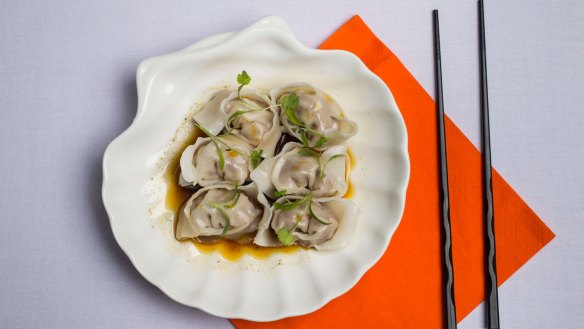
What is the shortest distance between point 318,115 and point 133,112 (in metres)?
0.87

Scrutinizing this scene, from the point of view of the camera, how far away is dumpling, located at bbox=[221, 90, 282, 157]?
7.50 ft

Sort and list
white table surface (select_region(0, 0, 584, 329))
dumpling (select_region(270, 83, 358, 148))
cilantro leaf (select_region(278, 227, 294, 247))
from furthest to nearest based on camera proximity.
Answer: white table surface (select_region(0, 0, 584, 329))
dumpling (select_region(270, 83, 358, 148))
cilantro leaf (select_region(278, 227, 294, 247))

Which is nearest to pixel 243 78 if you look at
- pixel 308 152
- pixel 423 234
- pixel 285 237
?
pixel 308 152

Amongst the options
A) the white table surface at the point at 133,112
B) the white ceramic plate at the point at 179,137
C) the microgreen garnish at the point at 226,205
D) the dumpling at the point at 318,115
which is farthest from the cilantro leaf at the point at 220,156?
the white table surface at the point at 133,112

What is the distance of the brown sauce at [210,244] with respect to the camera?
7.56 ft

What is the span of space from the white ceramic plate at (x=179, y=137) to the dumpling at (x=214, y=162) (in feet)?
0.34

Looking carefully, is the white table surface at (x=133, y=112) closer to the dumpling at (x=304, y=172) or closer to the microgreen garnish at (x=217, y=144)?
the microgreen garnish at (x=217, y=144)

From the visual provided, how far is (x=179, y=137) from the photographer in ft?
Result: 7.63

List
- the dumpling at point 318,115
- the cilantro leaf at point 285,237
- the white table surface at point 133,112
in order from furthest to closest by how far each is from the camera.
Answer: the white table surface at point 133,112, the dumpling at point 318,115, the cilantro leaf at point 285,237

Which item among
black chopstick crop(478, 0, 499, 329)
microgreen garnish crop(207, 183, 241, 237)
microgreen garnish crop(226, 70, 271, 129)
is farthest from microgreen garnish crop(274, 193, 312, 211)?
black chopstick crop(478, 0, 499, 329)

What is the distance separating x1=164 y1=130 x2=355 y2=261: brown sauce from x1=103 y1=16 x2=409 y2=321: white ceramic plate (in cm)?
3

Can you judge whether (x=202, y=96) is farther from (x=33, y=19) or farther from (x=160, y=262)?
(x=33, y=19)

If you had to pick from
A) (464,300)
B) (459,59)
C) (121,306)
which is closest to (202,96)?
(121,306)

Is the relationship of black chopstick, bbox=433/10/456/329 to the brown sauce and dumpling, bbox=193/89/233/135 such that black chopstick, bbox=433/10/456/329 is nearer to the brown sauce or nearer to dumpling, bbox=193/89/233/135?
the brown sauce
